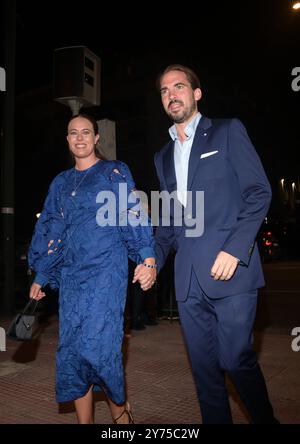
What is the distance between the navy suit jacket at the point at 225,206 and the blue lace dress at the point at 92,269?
418mm

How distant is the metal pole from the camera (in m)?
8.57

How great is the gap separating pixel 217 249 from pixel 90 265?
80cm

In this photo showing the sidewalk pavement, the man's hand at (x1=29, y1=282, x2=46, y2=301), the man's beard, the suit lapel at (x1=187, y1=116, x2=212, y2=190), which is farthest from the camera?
the sidewalk pavement

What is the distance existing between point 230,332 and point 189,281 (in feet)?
1.17

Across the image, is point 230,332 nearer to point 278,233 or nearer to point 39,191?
point 39,191

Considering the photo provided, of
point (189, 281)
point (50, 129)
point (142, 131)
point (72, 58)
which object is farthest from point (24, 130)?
point (189, 281)

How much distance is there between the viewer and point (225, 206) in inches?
101

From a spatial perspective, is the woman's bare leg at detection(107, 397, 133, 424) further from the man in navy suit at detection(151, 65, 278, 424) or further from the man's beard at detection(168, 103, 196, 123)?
the man's beard at detection(168, 103, 196, 123)

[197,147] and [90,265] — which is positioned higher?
[197,147]

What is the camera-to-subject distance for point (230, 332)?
7.99 ft

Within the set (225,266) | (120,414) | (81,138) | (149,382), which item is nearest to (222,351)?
(225,266)

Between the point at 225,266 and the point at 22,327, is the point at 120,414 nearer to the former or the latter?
the point at 22,327

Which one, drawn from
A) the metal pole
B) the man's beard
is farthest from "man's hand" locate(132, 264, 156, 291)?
the metal pole

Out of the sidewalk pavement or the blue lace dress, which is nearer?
the blue lace dress
